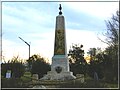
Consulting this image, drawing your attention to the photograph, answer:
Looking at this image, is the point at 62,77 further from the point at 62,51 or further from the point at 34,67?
the point at 34,67

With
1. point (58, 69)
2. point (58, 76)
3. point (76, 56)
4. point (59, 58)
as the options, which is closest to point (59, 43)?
point (59, 58)

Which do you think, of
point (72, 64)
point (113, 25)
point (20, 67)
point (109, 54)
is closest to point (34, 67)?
point (20, 67)

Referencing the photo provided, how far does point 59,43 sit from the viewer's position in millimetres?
38156

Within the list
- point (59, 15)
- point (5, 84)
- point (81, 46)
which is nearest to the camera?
point (5, 84)

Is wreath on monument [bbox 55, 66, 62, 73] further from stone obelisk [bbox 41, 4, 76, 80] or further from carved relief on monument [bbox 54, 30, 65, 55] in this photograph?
carved relief on monument [bbox 54, 30, 65, 55]

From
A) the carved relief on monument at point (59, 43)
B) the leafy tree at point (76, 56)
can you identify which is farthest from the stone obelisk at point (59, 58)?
the leafy tree at point (76, 56)

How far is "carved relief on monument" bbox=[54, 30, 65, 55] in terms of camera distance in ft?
125

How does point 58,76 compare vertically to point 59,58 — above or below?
below

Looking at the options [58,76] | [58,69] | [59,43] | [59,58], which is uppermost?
[59,43]

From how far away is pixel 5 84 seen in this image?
77.9 ft

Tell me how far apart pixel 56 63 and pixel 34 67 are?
1323cm

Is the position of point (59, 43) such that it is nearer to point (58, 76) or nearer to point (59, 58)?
point (59, 58)

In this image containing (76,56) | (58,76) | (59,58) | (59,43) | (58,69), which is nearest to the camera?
(58,76)

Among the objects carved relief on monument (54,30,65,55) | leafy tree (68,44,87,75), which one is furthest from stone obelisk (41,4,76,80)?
leafy tree (68,44,87,75)
